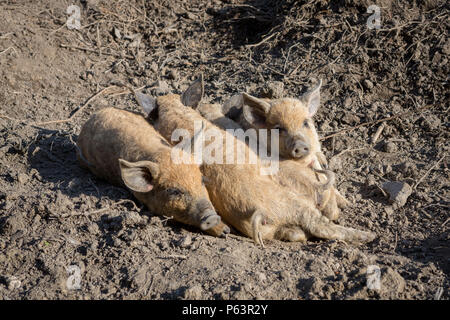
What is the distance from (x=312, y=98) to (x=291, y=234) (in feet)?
5.41

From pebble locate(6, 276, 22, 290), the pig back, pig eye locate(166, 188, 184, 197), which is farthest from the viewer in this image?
the pig back

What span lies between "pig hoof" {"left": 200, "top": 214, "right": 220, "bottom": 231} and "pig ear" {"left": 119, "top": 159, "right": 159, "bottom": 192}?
608mm

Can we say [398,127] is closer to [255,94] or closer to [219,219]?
[255,94]

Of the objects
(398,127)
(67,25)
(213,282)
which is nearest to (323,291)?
(213,282)

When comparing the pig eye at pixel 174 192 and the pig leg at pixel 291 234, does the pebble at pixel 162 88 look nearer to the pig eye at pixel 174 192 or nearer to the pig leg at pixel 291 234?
the pig eye at pixel 174 192

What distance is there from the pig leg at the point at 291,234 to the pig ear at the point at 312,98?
4.87ft

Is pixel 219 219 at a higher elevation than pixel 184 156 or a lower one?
lower

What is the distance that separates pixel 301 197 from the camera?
4574 millimetres

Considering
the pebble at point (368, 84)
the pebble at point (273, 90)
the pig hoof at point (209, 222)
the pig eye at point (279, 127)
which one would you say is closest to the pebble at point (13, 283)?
the pig hoof at point (209, 222)

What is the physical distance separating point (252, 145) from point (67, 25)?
13.5 feet

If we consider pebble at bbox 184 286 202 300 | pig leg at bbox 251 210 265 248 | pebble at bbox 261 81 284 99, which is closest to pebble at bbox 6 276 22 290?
pebble at bbox 184 286 202 300

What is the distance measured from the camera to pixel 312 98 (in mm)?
5508

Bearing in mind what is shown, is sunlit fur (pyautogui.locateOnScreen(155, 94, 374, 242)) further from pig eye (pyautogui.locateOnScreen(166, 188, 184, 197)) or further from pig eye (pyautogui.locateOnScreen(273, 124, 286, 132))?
pig eye (pyautogui.locateOnScreen(273, 124, 286, 132))

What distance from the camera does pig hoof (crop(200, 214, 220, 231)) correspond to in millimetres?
4191
